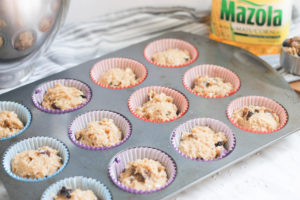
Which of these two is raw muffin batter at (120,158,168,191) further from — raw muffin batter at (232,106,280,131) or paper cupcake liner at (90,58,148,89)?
paper cupcake liner at (90,58,148,89)

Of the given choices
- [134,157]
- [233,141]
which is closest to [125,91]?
[134,157]

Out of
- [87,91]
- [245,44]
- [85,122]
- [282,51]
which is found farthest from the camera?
[245,44]

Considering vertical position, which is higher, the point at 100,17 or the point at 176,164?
the point at 100,17

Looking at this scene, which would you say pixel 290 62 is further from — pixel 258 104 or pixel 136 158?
pixel 136 158

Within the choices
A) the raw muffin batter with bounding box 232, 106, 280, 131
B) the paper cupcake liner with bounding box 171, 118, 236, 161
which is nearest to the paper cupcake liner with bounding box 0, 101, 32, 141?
the paper cupcake liner with bounding box 171, 118, 236, 161

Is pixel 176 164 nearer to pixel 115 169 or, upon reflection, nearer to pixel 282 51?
pixel 115 169

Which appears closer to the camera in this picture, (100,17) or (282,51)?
(282,51)

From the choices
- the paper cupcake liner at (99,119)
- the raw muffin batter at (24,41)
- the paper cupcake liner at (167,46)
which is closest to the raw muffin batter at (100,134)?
the paper cupcake liner at (99,119)
